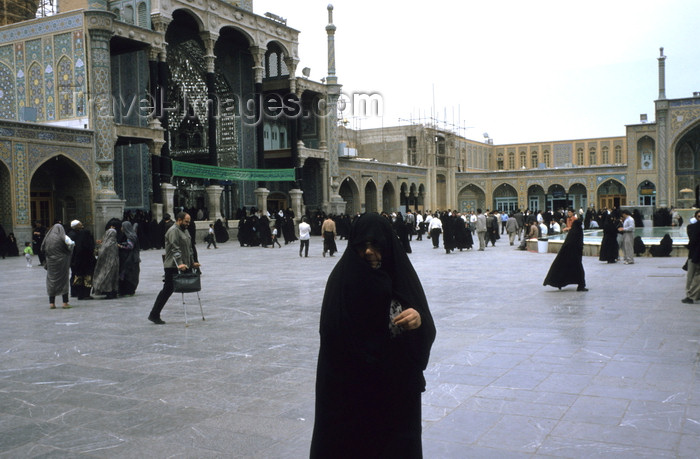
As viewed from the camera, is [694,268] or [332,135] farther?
[332,135]

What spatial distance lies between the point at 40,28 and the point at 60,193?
5.36 meters

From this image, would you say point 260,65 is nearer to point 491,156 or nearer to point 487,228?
point 487,228

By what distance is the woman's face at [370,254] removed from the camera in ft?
7.93

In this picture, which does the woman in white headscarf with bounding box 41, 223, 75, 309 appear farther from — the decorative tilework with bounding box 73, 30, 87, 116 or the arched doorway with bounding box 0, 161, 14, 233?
the decorative tilework with bounding box 73, 30, 87, 116

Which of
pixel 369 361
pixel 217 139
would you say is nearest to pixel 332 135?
pixel 217 139

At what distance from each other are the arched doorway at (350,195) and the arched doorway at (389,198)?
381cm

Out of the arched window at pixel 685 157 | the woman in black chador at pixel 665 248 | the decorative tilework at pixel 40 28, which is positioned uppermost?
the decorative tilework at pixel 40 28

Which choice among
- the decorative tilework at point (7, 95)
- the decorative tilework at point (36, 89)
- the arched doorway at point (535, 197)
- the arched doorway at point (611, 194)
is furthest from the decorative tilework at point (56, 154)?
the arched doorway at point (611, 194)

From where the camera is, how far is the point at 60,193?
2064cm

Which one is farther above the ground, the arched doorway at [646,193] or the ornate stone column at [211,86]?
the ornate stone column at [211,86]

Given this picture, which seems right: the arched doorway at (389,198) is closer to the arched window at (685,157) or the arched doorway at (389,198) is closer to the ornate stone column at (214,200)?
the ornate stone column at (214,200)

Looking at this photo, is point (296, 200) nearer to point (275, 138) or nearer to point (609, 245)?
point (275, 138)

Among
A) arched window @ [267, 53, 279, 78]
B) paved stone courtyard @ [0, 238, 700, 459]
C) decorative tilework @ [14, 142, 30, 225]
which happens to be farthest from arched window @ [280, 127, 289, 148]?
paved stone courtyard @ [0, 238, 700, 459]

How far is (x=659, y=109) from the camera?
36000 millimetres
